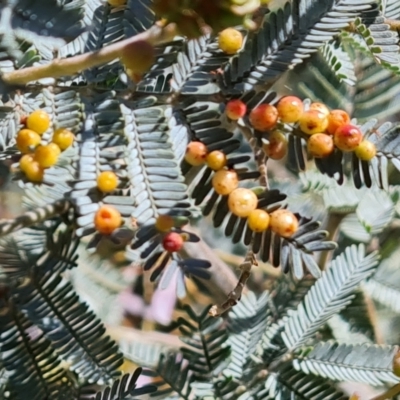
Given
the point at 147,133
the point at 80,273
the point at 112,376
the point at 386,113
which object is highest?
the point at 147,133

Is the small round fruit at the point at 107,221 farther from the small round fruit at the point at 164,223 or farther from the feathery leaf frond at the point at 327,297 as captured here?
the feathery leaf frond at the point at 327,297

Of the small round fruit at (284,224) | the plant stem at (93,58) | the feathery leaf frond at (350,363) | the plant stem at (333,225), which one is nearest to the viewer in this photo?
the plant stem at (93,58)

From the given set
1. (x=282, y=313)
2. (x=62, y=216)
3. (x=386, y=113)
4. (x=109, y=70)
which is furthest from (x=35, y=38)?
(x=386, y=113)

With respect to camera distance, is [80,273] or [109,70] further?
[80,273]

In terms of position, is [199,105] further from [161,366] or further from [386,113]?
[386,113]

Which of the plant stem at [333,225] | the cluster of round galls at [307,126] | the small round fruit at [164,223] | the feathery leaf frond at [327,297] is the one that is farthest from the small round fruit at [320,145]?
the plant stem at [333,225]

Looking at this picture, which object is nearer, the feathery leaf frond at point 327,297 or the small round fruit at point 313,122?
the small round fruit at point 313,122

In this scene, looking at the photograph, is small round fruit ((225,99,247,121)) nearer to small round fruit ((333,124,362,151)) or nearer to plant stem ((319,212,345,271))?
small round fruit ((333,124,362,151))
